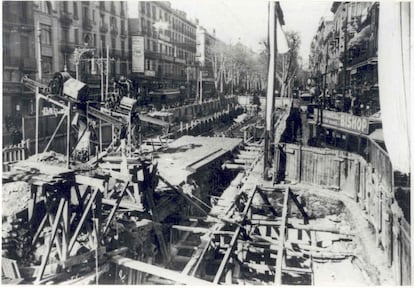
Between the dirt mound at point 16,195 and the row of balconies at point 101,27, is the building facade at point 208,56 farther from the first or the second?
the dirt mound at point 16,195

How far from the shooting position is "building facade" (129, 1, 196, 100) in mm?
27636

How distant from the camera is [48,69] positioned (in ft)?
80.1

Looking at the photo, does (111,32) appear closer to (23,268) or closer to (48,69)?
(48,69)

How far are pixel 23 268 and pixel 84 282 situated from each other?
100 centimetres

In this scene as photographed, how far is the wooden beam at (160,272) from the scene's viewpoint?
561 centimetres

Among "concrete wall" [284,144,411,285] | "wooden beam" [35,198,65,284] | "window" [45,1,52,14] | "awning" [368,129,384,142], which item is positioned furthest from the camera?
"window" [45,1,52,14]

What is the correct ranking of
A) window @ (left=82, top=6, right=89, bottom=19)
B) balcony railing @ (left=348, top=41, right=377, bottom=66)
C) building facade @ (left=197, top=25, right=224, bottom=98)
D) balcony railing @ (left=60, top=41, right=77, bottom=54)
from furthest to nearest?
building facade @ (left=197, top=25, right=224, bottom=98), window @ (left=82, top=6, right=89, bottom=19), balcony railing @ (left=60, top=41, right=77, bottom=54), balcony railing @ (left=348, top=41, right=377, bottom=66)

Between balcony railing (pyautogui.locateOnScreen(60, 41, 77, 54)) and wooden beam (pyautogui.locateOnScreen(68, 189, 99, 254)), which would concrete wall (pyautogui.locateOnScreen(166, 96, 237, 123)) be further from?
wooden beam (pyautogui.locateOnScreen(68, 189, 99, 254))

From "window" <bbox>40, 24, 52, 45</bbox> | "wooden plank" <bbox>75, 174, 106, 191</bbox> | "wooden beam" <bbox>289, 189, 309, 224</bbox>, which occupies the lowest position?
"wooden beam" <bbox>289, 189, 309, 224</bbox>

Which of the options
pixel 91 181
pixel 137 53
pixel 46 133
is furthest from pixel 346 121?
pixel 137 53

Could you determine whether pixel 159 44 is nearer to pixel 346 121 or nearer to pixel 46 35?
pixel 46 35

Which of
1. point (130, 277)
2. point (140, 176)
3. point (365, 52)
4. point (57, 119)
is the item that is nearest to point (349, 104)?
point (365, 52)

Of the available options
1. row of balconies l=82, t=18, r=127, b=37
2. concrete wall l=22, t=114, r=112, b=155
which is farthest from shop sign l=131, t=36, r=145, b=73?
concrete wall l=22, t=114, r=112, b=155

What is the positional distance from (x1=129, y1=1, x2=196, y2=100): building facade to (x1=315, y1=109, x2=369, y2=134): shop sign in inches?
435
